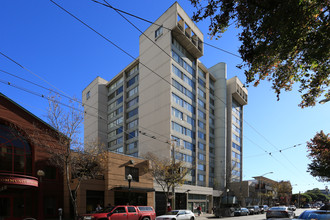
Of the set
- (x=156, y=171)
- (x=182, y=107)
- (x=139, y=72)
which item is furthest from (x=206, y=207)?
A: (x=139, y=72)

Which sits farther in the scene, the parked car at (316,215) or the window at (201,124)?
the window at (201,124)

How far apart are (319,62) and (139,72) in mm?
45427

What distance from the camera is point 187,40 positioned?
47062mm

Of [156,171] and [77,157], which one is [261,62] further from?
[156,171]

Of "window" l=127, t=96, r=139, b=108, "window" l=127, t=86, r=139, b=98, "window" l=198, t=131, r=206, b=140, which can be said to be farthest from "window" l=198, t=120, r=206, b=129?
"window" l=127, t=86, r=139, b=98

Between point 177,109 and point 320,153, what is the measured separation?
22.8 meters

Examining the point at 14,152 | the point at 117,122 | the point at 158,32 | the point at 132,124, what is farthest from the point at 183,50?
the point at 14,152

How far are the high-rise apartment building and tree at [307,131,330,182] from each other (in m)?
15.5

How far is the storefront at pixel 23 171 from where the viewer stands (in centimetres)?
2127

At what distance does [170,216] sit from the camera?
66.5 ft

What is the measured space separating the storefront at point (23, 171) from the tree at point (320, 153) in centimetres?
2760

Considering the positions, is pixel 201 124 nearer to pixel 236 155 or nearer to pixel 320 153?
pixel 236 155

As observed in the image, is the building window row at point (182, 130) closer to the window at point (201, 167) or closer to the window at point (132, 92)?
the window at point (201, 167)

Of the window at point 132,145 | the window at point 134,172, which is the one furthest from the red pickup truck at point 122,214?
the window at point 132,145
